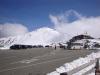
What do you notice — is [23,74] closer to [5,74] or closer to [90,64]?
[5,74]

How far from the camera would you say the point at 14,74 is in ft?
49.1

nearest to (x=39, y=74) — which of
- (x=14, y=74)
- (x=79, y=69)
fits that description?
(x=14, y=74)

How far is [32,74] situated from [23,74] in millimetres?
561

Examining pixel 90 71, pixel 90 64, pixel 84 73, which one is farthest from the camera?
pixel 90 64

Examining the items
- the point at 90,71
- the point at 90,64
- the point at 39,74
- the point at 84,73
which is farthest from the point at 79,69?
the point at 39,74

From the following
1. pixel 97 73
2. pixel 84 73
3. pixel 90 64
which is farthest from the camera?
pixel 90 64

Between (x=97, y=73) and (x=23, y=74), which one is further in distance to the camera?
(x=23, y=74)

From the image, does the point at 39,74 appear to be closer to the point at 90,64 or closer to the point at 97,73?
the point at 90,64

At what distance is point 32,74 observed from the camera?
→ 15.0 metres

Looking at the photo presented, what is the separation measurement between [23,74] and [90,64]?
4190 millimetres

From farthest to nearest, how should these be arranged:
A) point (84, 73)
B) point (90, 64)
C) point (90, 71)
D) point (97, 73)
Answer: point (90, 64) → point (90, 71) → point (84, 73) → point (97, 73)

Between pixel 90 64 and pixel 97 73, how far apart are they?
4.44 meters

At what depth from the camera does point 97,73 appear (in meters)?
9.89

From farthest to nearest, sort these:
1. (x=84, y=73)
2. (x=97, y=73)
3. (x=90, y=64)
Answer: (x=90, y=64) → (x=84, y=73) → (x=97, y=73)
